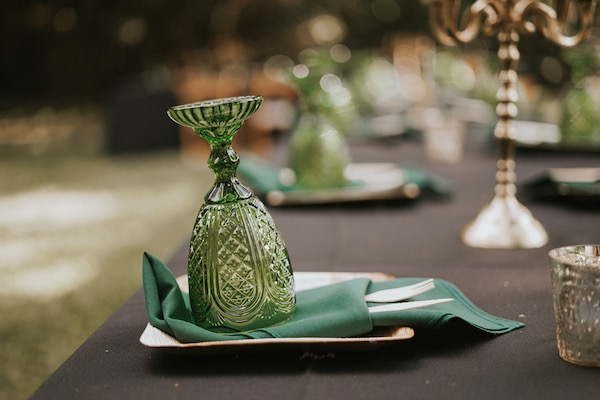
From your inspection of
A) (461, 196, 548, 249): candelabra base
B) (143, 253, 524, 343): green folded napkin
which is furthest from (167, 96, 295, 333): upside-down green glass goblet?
(461, 196, 548, 249): candelabra base

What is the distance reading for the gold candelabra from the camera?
1.24 m

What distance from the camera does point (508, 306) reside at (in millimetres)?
944

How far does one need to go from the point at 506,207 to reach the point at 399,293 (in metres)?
0.54

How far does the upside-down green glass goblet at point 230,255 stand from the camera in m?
0.83

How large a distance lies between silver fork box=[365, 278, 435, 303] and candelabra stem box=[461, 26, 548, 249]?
1.50ft

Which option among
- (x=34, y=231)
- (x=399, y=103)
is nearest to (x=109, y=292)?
(x=34, y=231)

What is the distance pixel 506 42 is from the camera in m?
1.29

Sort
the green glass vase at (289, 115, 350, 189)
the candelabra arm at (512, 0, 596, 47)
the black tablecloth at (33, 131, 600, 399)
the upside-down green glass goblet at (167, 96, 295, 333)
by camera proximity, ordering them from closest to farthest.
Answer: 1. the black tablecloth at (33, 131, 600, 399)
2. the upside-down green glass goblet at (167, 96, 295, 333)
3. the candelabra arm at (512, 0, 596, 47)
4. the green glass vase at (289, 115, 350, 189)

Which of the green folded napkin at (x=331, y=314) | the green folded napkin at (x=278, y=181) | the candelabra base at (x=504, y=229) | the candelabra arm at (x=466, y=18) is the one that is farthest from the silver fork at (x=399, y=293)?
the green folded napkin at (x=278, y=181)

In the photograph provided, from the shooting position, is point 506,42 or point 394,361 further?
point 506,42

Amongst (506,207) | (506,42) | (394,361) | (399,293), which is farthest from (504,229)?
(394,361)

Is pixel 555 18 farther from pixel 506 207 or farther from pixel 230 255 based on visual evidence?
Answer: pixel 230 255

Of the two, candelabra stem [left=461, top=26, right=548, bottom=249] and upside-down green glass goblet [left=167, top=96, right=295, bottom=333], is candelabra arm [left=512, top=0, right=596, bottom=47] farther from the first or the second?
upside-down green glass goblet [left=167, top=96, right=295, bottom=333]

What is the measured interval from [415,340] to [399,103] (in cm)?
288
